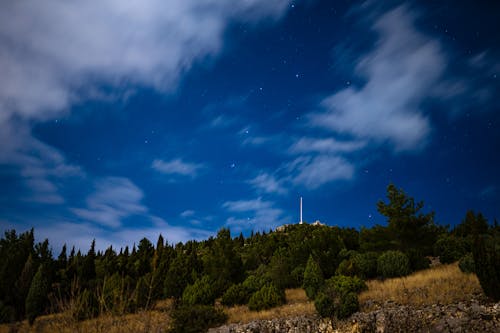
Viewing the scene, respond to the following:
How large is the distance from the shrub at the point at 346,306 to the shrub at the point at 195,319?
19.1 feet

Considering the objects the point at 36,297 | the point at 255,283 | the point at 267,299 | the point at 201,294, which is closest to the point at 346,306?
the point at 267,299

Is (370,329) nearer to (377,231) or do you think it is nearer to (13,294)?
(377,231)

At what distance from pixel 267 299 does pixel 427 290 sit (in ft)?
24.2

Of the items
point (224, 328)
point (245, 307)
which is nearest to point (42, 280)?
point (245, 307)

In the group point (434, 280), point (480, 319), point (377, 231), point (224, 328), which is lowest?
point (224, 328)

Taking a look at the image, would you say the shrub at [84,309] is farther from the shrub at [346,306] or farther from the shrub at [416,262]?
the shrub at [416,262]

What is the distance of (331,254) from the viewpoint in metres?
22.6

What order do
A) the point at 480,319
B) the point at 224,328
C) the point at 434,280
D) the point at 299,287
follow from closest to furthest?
1. the point at 480,319
2. the point at 224,328
3. the point at 434,280
4. the point at 299,287

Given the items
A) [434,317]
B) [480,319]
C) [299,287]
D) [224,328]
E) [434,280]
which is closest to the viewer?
[480,319]

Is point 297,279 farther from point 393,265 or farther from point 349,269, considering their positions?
point 393,265

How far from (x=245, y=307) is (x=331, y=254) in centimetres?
829

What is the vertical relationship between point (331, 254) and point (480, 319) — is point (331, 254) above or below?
above

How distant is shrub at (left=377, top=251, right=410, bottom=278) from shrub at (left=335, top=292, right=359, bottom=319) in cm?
666

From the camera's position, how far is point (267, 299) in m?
15.8
